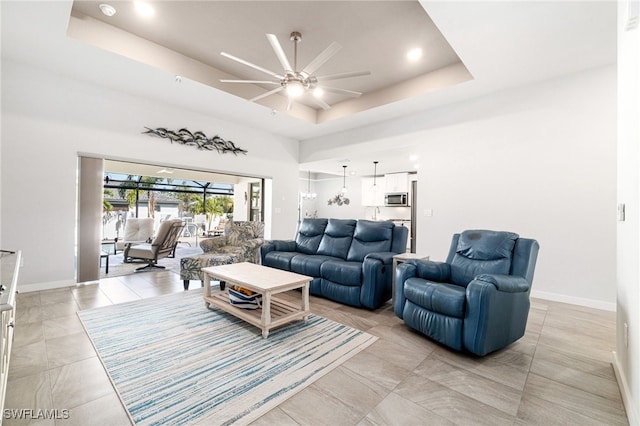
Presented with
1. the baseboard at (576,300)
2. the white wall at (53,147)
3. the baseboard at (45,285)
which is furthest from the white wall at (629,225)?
the baseboard at (45,285)

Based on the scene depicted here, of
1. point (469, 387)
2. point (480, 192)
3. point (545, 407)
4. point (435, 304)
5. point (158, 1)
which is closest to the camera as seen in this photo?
point (545, 407)

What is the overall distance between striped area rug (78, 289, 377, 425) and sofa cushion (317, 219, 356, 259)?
1.24 metres

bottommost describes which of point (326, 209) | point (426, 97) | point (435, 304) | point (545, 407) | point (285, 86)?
point (545, 407)

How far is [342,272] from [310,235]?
1.30m

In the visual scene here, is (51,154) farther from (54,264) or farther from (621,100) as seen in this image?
(621,100)

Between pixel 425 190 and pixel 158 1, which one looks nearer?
pixel 158 1

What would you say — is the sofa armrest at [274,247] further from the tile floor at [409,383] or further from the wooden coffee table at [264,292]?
the tile floor at [409,383]

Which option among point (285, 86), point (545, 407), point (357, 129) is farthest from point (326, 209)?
point (545, 407)

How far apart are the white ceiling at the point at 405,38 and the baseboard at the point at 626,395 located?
284 cm

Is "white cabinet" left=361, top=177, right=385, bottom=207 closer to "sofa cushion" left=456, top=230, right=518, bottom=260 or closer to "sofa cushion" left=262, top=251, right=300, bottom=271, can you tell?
"sofa cushion" left=262, top=251, right=300, bottom=271

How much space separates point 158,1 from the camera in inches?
109

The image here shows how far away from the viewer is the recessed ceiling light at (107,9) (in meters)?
2.78

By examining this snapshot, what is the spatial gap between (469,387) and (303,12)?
11.4 ft

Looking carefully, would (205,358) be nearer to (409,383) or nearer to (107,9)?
(409,383)
